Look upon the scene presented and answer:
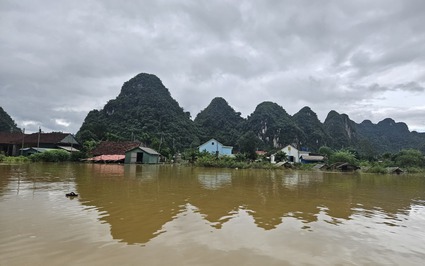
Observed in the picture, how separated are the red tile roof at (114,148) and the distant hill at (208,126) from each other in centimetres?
630

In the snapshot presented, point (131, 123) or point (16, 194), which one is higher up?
point (131, 123)

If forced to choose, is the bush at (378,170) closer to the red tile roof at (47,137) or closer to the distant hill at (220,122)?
the distant hill at (220,122)

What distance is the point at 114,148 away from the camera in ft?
155

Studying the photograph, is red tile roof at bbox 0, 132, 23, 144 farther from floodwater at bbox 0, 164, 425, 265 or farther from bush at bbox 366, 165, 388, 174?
bush at bbox 366, 165, 388, 174

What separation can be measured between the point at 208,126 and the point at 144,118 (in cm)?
2362

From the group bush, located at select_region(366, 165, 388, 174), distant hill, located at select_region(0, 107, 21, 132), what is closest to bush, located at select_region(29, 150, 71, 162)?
distant hill, located at select_region(0, 107, 21, 132)

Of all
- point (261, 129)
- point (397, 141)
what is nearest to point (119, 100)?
point (261, 129)

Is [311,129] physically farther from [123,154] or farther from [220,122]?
[123,154]

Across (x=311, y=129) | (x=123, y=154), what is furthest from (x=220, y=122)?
(x=123, y=154)

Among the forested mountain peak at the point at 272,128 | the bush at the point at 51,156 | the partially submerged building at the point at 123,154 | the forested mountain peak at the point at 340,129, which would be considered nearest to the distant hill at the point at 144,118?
the partially submerged building at the point at 123,154

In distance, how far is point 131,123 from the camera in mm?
69625

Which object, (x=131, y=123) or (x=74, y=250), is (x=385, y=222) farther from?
(x=131, y=123)

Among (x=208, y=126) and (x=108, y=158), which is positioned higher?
(x=208, y=126)

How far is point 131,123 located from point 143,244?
67164 millimetres
